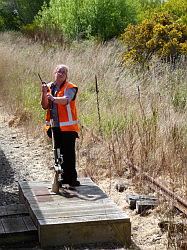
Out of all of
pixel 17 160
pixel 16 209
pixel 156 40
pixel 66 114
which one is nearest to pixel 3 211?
pixel 16 209

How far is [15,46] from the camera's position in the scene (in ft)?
64.3

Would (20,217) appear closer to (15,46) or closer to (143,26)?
(143,26)

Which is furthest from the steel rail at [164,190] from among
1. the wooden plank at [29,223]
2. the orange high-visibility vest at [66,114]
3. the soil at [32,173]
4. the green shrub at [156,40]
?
the green shrub at [156,40]

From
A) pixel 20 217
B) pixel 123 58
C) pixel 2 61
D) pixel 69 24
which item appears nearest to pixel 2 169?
pixel 20 217

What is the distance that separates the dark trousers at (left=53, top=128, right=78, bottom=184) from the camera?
7484 mm

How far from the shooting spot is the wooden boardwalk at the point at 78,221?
6.42 metres

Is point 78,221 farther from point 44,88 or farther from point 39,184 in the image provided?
point 44,88

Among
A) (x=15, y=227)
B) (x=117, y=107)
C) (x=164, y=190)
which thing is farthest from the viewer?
(x=117, y=107)

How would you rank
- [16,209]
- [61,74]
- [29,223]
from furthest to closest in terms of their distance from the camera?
1. [61,74]
2. [16,209]
3. [29,223]

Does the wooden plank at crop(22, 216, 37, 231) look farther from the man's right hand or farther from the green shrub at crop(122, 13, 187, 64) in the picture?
the green shrub at crop(122, 13, 187, 64)

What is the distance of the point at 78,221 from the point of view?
6449 millimetres

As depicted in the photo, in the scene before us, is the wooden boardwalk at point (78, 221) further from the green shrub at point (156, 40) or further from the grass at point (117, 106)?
the green shrub at point (156, 40)

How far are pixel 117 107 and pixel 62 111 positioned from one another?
152 inches

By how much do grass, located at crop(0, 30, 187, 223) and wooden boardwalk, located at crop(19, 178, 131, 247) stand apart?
95cm
